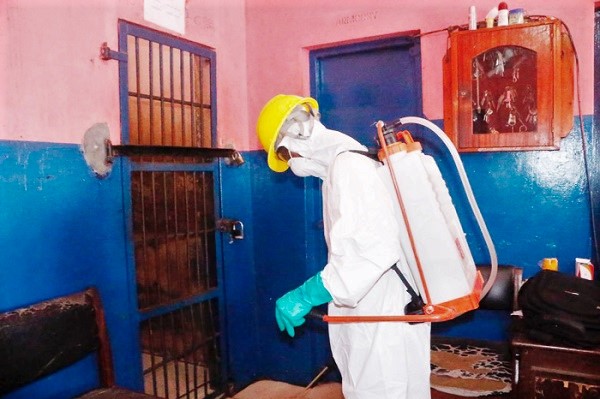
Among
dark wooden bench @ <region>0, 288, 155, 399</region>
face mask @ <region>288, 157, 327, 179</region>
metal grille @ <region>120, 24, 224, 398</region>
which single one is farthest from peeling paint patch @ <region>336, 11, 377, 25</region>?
dark wooden bench @ <region>0, 288, 155, 399</region>

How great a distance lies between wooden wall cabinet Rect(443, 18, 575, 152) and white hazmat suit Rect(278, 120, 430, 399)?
0.98 metres

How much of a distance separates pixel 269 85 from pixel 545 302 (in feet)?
7.17

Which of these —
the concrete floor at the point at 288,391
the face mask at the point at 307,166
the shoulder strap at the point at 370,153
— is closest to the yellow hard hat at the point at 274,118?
the face mask at the point at 307,166

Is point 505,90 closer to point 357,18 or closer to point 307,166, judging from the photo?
point 357,18

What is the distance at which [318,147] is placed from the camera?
2086 mm

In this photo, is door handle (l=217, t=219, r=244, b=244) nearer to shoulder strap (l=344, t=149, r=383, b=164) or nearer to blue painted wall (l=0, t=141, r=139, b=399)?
blue painted wall (l=0, t=141, r=139, b=399)

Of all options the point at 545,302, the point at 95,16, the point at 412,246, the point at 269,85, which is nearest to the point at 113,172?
the point at 95,16

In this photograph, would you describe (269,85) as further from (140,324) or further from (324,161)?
(140,324)

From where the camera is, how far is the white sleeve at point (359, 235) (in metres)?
1.81

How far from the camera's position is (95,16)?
94.8 inches

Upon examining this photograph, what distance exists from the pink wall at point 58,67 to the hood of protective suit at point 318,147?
99 centimetres

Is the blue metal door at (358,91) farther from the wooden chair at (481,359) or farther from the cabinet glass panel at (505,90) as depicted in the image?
the wooden chair at (481,359)

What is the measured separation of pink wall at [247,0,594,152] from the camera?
2617 mm

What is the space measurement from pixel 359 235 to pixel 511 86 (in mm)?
1396
